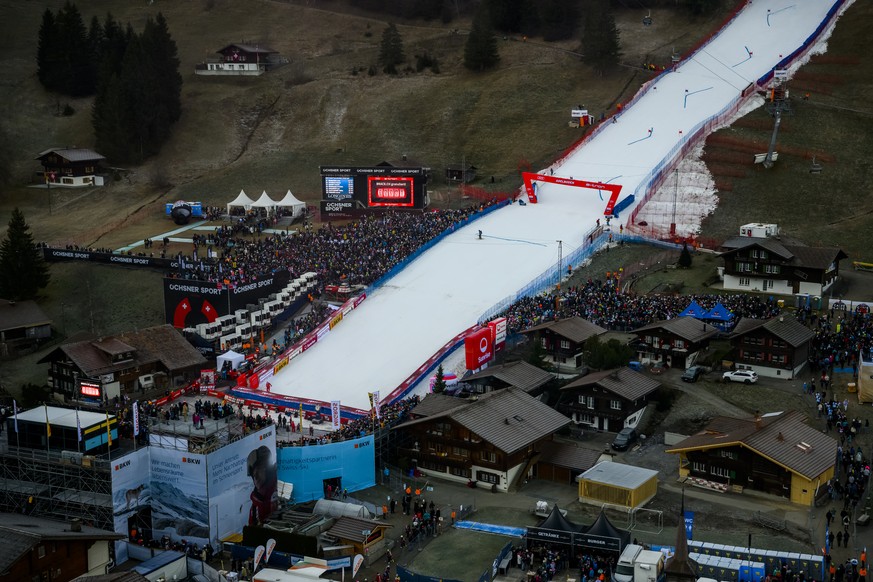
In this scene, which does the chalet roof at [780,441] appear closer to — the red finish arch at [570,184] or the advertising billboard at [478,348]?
the advertising billboard at [478,348]

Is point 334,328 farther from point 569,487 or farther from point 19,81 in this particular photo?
point 19,81

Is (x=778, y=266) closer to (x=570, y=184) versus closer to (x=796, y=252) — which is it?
(x=796, y=252)

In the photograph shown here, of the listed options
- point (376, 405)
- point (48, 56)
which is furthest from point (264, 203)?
point (48, 56)

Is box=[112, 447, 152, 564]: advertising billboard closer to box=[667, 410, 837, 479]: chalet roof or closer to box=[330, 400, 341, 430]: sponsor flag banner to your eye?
box=[330, 400, 341, 430]: sponsor flag banner

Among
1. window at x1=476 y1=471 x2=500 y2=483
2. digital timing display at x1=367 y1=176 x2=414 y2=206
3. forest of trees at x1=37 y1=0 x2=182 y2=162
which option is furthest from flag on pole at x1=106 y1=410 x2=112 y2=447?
forest of trees at x1=37 y1=0 x2=182 y2=162

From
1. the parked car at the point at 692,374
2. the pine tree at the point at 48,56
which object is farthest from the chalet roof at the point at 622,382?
the pine tree at the point at 48,56
